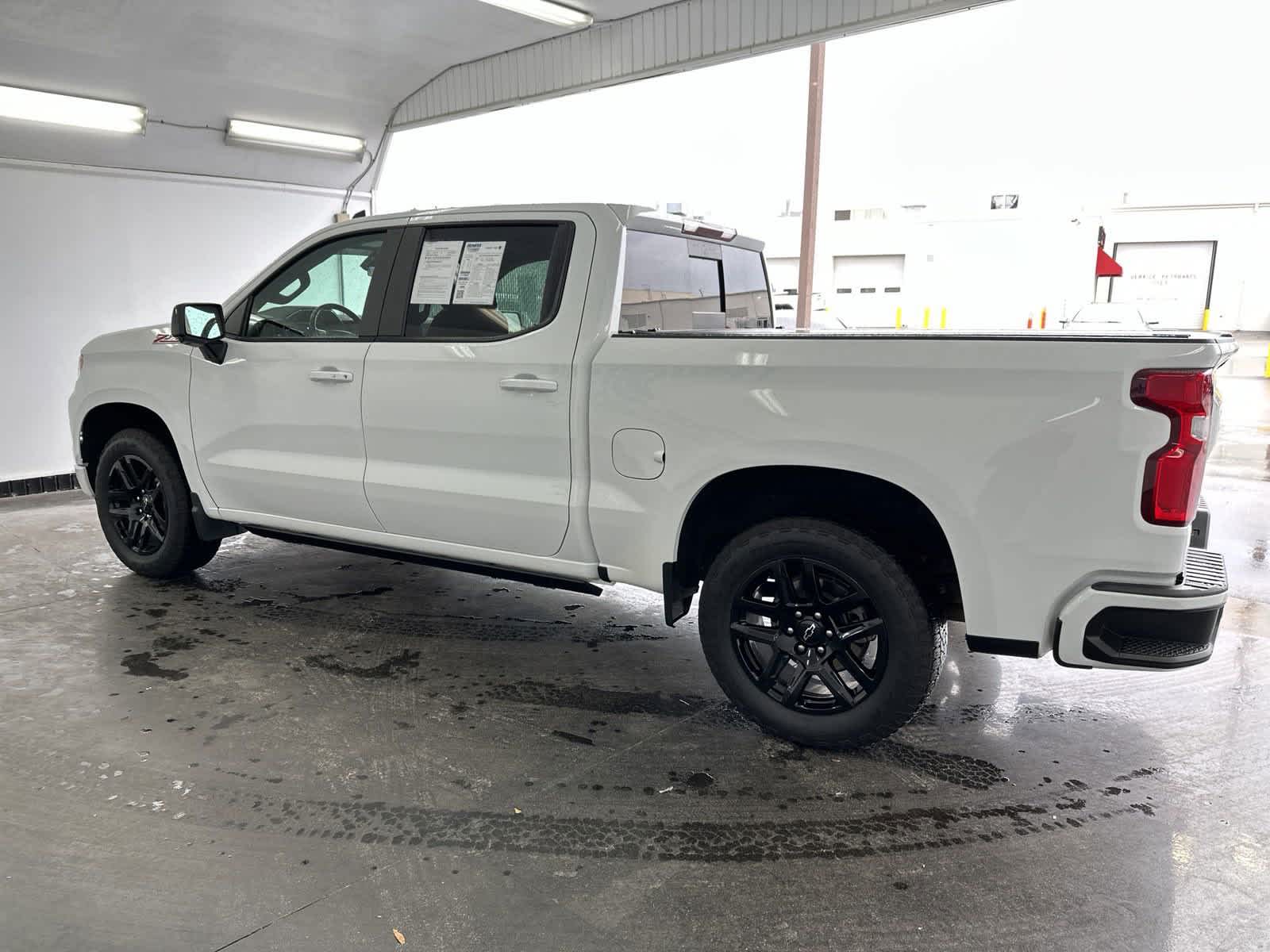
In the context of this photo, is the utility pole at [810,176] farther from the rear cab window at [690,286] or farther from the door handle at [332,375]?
the door handle at [332,375]

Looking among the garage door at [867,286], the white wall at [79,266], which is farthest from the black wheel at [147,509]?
the garage door at [867,286]

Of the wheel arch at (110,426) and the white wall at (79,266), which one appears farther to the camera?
the white wall at (79,266)

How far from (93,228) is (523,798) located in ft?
22.8

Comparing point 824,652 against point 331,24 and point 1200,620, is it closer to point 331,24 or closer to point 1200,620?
point 1200,620

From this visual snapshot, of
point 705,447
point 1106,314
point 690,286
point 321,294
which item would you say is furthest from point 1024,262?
point 705,447

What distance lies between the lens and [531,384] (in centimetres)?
333

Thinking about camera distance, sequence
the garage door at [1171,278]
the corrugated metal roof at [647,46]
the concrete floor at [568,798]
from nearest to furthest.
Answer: the concrete floor at [568,798]
the corrugated metal roof at [647,46]
the garage door at [1171,278]

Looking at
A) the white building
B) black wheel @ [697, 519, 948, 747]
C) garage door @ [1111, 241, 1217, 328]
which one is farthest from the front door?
garage door @ [1111, 241, 1217, 328]

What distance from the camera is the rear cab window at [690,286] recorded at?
11.4ft

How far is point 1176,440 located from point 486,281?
2434 millimetres

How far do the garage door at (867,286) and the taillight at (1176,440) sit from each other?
2515cm

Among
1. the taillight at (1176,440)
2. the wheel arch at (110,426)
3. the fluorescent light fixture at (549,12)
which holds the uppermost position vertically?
the fluorescent light fixture at (549,12)

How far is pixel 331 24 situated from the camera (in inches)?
266

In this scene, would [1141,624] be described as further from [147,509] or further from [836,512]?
[147,509]
